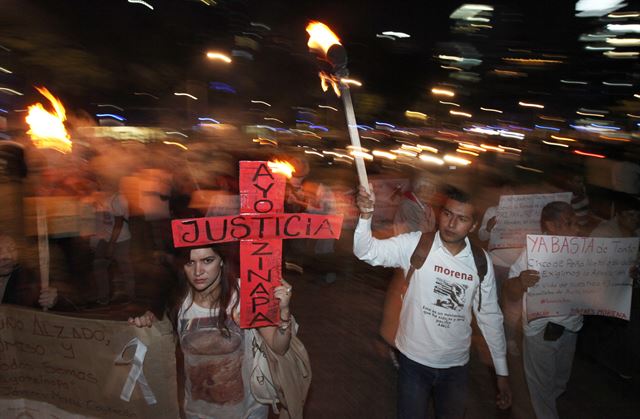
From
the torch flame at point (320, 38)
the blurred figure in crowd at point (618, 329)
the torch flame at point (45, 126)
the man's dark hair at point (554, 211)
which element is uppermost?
the torch flame at point (320, 38)

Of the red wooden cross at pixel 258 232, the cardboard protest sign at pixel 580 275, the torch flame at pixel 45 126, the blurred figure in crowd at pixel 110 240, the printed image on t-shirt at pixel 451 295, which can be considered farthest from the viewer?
the blurred figure in crowd at pixel 110 240

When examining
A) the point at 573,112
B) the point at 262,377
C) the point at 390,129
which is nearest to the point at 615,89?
the point at 573,112

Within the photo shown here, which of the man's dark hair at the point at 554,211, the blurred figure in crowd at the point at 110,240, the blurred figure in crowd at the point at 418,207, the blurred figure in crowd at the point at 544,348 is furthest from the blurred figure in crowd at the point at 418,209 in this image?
the blurred figure in crowd at the point at 110,240

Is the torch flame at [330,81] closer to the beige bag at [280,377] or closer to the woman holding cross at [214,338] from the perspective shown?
the woman holding cross at [214,338]

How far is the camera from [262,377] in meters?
2.81

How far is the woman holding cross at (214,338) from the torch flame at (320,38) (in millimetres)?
1312

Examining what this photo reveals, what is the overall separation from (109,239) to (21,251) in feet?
8.90

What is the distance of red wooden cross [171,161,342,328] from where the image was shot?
2658 mm

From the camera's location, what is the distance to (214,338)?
9.14ft

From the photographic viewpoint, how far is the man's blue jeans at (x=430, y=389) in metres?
3.22

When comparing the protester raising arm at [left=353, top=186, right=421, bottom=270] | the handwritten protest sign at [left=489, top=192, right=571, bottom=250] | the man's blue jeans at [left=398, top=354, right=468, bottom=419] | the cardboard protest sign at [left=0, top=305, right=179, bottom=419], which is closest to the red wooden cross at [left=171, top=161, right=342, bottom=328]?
the protester raising arm at [left=353, top=186, right=421, bottom=270]

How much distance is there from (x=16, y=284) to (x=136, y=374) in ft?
3.63

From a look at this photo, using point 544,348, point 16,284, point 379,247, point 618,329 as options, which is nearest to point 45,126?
point 16,284

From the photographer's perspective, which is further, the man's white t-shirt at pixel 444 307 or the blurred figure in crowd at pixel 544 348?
the blurred figure in crowd at pixel 544 348
